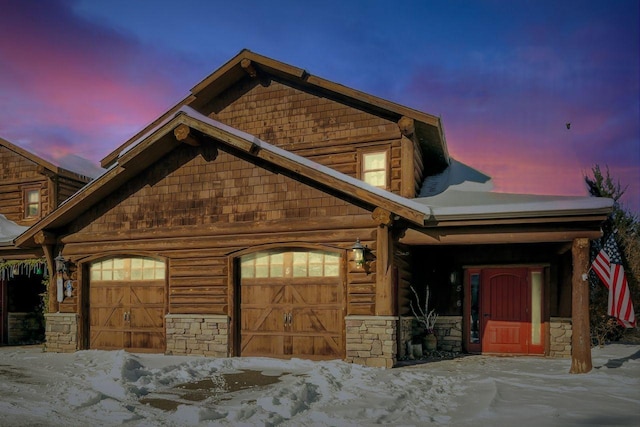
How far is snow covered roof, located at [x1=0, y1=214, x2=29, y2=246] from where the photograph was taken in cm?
1459

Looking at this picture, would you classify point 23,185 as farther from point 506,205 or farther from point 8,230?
point 506,205

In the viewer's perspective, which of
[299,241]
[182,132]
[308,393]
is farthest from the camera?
[182,132]

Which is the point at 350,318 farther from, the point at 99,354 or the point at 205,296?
the point at 99,354

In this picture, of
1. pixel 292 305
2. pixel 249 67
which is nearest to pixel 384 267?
pixel 292 305

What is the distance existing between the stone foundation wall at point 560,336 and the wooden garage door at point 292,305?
5231 millimetres

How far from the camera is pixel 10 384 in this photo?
847 cm

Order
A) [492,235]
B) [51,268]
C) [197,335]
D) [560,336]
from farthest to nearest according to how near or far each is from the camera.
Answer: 1. [51,268]
2. [560,336]
3. [197,335]
4. [492,235]

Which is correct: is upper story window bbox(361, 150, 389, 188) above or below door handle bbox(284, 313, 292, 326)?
above

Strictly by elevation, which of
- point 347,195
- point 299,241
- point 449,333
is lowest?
point 449,333

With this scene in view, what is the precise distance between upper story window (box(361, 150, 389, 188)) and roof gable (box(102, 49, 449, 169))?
0.99m

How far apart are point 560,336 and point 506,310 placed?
131 centimetres

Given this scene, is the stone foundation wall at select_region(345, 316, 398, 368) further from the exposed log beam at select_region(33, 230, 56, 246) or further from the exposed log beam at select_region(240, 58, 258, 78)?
the exposed log beam at select_region(33, 230, 56, 246)

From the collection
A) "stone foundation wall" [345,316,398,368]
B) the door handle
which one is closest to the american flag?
"stone foundation wall" [345,316,398,368]

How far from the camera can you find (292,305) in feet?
37.9
